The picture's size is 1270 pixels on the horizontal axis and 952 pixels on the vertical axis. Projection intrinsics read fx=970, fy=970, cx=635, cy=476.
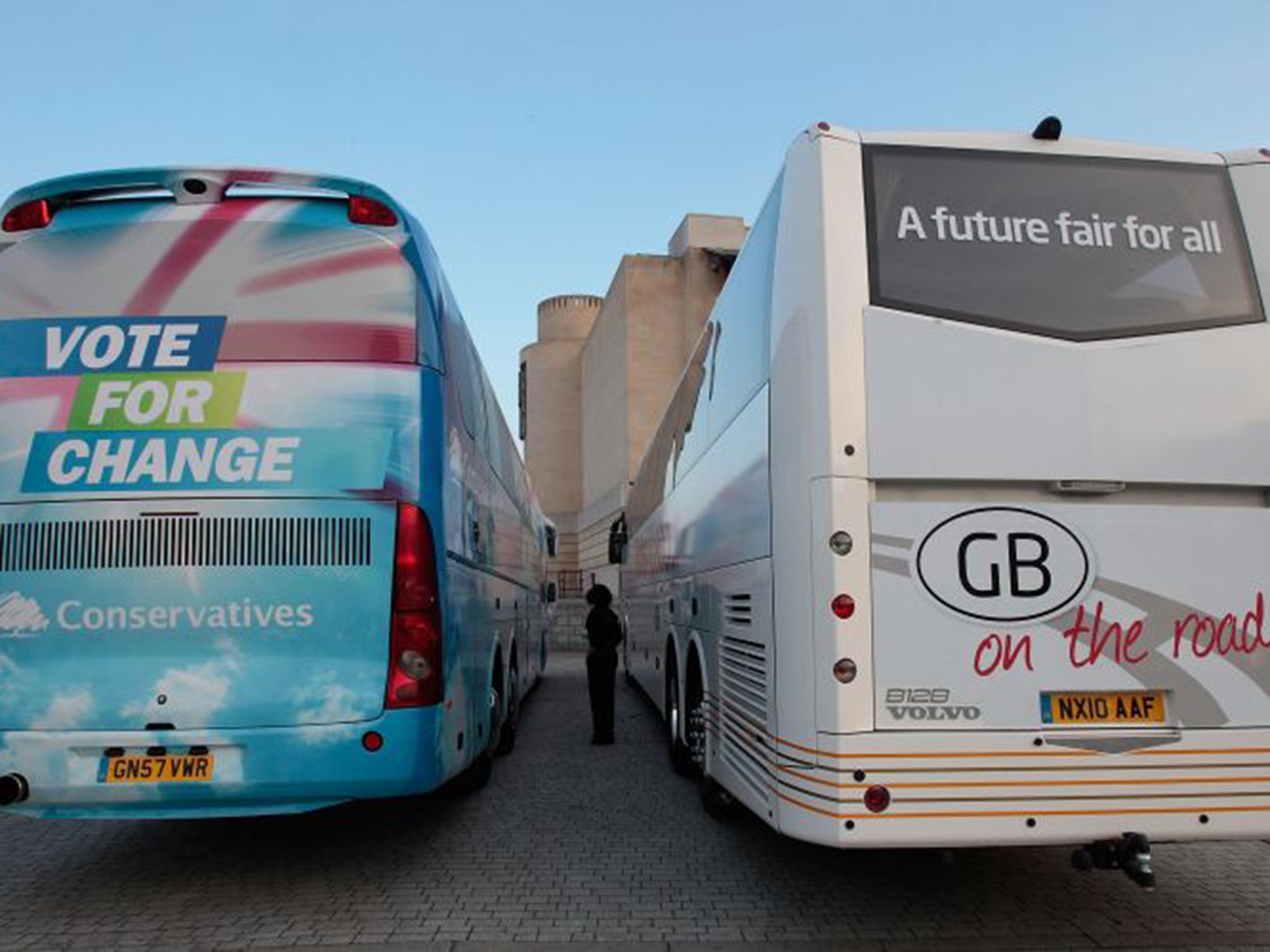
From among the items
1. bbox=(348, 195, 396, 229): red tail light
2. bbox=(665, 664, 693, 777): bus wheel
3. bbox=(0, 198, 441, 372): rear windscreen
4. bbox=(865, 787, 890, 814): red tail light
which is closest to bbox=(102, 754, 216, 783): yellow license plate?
bbox=(0, 198, 441, 372): rear windscreen

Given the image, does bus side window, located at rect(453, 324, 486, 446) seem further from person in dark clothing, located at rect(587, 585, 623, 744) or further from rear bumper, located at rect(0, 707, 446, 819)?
person in dark clothing, located at rect(587, 585, 623, 744)

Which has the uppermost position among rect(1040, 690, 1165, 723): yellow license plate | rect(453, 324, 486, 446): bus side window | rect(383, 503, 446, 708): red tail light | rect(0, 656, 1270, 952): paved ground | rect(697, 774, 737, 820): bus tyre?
rect(453, 324, 486, 446): bus side window

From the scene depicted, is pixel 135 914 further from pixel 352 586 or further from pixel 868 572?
pixel 868 572

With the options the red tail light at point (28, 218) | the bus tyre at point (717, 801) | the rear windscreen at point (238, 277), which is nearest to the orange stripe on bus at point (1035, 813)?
the bus tyre at point (717, 801)

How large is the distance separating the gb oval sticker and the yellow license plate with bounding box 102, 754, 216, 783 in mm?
3275

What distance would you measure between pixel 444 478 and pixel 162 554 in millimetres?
1363

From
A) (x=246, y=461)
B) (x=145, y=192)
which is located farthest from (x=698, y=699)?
(x=145, y=192)

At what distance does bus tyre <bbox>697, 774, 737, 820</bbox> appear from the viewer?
621 centimetres

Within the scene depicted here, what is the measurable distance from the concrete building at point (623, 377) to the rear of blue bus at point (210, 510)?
2743 cm

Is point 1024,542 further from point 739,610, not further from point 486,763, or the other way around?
point 486,763

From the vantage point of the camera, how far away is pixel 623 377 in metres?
43.8

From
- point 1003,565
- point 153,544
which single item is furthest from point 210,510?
point 1003,565

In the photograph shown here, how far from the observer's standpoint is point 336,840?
20.1 feet

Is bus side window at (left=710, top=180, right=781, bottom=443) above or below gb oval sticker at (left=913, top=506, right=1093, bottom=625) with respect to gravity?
above
